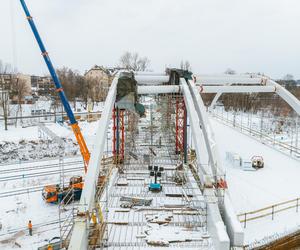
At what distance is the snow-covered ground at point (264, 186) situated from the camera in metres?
10.3

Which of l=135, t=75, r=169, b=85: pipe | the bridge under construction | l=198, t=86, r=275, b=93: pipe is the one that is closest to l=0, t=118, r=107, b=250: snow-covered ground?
the bridge under construction

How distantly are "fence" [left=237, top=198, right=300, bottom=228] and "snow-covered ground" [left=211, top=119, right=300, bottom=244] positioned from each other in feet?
0.47

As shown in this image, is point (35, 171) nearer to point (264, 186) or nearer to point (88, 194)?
point (88, 194)

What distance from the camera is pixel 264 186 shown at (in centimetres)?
1411

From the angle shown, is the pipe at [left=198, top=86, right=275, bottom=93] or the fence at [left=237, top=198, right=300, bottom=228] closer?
the fence at [left=237, top=198, right=300, bottom=228]

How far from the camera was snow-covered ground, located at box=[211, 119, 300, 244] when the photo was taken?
33.8 feet

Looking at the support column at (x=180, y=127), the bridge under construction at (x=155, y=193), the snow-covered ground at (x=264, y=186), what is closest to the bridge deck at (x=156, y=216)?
the bridge under construction at (x=155, y=193)

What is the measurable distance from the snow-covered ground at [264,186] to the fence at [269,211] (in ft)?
0.47

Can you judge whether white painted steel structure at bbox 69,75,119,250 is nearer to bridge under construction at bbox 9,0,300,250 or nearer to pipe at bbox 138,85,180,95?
bridge under construction at bbox 9,0,300,250

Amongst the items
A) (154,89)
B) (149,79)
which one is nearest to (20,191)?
(149,79)

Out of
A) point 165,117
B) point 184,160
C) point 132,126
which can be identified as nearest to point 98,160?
point 184,160

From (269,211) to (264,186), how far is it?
2.89m

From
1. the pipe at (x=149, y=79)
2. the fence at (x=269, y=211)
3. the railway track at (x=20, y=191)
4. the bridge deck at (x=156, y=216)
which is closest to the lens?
the bridge deck at (x=156, y=216)

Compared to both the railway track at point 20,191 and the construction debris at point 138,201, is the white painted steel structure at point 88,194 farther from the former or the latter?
the railway track at point 20,191
